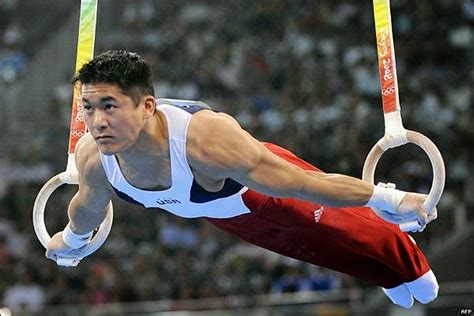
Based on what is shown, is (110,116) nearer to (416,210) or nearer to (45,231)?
(45,231)

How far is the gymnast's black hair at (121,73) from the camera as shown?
3.83 metres

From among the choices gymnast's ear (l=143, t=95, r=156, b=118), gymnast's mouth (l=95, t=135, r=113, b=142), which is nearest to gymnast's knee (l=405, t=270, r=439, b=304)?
gymnast's ear (l=143, t=95, r=156, b=118)

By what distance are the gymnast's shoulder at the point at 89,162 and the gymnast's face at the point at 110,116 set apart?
38cm

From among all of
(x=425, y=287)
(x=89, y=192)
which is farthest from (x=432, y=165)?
(x=89, y=192)

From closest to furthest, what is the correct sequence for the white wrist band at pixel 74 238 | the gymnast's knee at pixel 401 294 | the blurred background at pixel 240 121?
the white wrist band at pixel 74 238 < the gymnast's knee at pixel 401 294 < the blurred background at pixel 240 121

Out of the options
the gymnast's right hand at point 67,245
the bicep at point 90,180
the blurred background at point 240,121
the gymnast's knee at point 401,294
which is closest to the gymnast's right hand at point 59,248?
the gymnast's right hand at point 67,245

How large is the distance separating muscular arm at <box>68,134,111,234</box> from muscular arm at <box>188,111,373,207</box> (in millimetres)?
533

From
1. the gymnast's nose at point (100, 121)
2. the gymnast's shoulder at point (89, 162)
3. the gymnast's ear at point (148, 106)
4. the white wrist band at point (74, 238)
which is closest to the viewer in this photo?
the gymnast's nose at point (100, 121)

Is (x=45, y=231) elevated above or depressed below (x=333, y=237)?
below

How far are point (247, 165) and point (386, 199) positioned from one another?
624mm

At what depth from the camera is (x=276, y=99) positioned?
989 cm

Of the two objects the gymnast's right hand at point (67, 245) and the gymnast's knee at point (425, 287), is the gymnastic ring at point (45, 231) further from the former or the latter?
the gymnast's knee at point (425, 287)

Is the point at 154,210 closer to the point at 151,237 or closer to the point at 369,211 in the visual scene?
the point at 151,237

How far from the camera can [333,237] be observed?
4520mm
